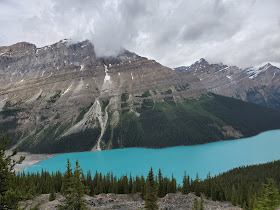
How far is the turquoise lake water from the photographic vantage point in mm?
123562

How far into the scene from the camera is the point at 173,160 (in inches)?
5699

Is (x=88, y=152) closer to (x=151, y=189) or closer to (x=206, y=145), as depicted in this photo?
(x=206, y=145)

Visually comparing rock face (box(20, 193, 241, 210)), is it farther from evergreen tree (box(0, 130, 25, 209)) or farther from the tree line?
evergreen tree (box(0, 130, 25, 209))

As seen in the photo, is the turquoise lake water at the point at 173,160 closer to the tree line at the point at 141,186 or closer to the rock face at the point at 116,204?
the tree line at the point at 141,186

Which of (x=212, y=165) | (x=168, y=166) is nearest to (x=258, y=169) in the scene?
(x=212, y=165)

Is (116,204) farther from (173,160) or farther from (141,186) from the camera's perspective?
(173,160)

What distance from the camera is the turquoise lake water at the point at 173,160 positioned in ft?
405

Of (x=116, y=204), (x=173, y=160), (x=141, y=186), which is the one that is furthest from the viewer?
(x=173, y=160)

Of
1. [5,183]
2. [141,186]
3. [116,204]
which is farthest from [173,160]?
[5,183]

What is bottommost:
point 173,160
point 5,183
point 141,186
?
point 141,186

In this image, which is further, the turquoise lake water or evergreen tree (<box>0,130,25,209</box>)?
the turquoise lake water

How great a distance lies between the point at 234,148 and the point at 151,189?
535 feet

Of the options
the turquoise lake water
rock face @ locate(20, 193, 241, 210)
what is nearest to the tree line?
rock face @ locate(20, 193, 241, 210)

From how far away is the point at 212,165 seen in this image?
129875 mm
